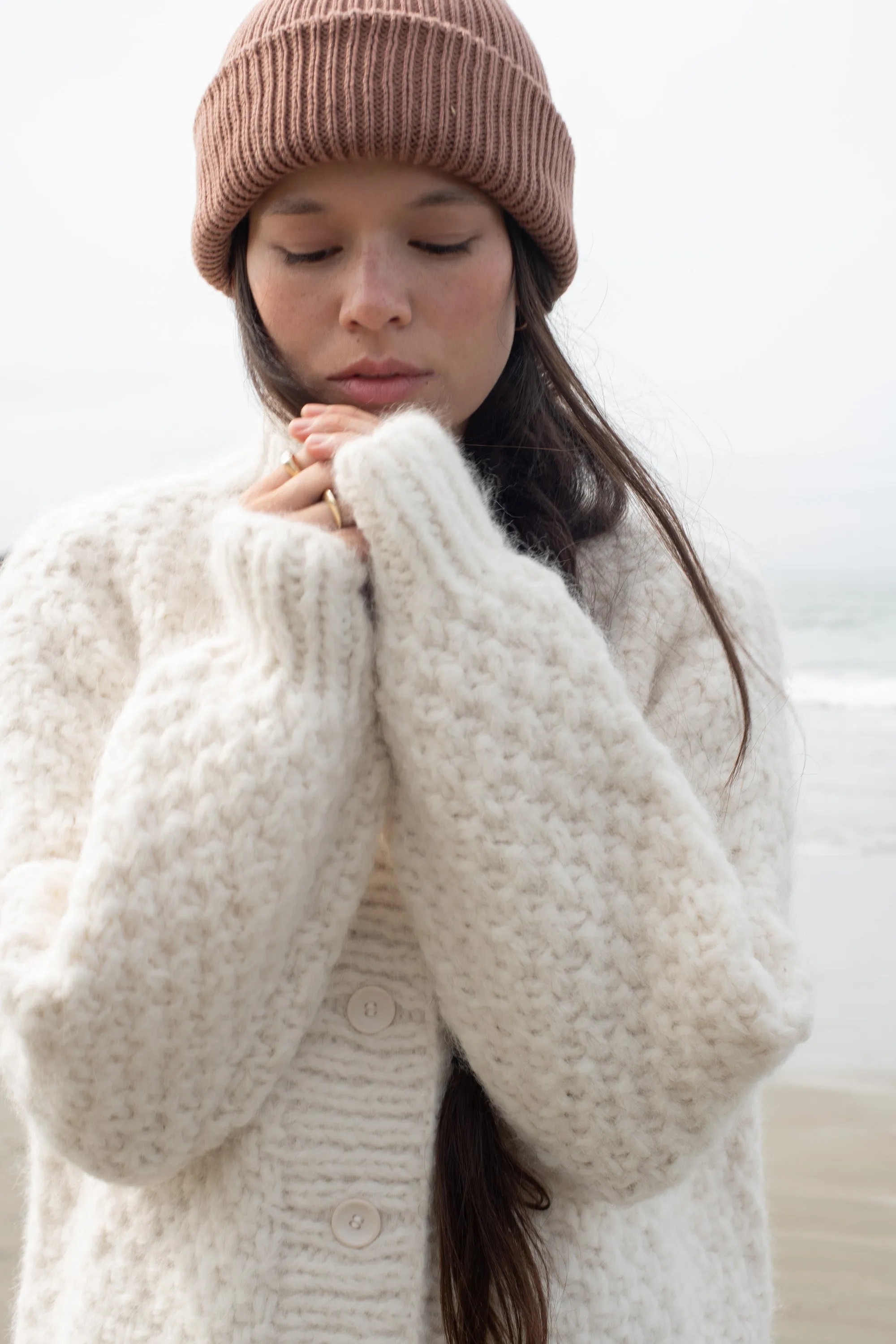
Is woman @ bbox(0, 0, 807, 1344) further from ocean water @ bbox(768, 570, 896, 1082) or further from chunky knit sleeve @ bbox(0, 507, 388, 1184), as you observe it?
ocean water @ bbox(768, 570, 896, 1082)

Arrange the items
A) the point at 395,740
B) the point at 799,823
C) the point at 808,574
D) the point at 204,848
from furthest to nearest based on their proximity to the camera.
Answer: the point at 808,574 → the point at 799,823 → the point at 395,740 → the point at 204,848

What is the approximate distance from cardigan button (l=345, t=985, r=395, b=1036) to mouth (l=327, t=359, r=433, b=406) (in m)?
0.73

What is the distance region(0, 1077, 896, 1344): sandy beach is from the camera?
9.93ft

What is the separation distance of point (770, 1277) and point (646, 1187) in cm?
47

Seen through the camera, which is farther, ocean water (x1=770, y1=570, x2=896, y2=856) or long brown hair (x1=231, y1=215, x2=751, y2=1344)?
ocean water (x1=770, y1=570, x2=896, y2=856)

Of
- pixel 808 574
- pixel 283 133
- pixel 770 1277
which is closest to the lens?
pixel 283 133

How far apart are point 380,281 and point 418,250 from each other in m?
0.09

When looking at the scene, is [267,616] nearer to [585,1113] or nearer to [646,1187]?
[585,1113]

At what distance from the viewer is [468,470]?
1.49 metres

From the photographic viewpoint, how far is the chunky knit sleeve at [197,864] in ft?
3.94

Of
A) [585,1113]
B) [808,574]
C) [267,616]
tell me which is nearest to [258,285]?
[267,616]

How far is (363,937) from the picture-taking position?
1.43 m

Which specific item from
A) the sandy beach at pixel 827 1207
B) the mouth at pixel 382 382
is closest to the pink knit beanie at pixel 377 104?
the mouth at pixel 382 382

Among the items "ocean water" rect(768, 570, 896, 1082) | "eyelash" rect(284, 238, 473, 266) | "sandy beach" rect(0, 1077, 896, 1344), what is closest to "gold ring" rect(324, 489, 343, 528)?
"eyelash" rect(284, 238, 473, 266)
